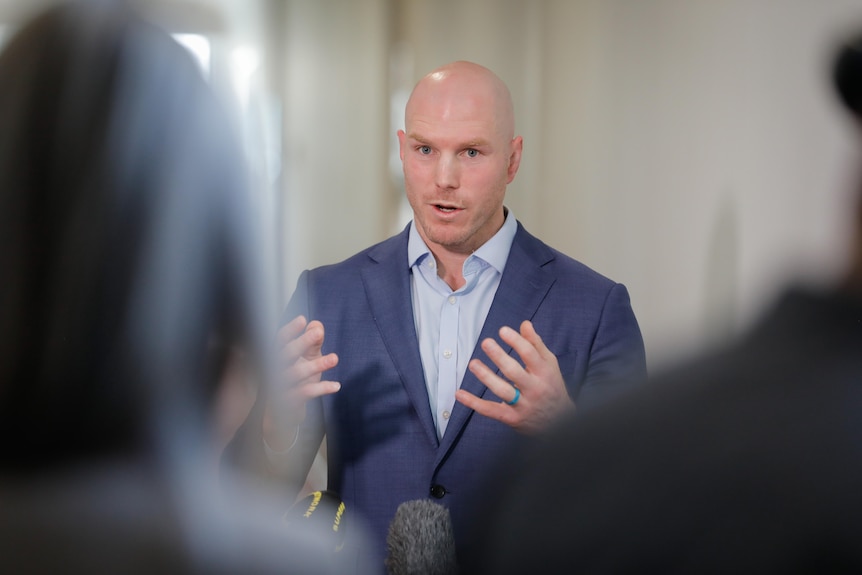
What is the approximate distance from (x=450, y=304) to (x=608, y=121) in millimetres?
788

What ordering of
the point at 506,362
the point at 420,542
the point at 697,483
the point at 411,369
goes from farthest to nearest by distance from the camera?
1. the point at 411,369
2. the point at 506,362
3. the point at 420,542
4. the point at 697,483

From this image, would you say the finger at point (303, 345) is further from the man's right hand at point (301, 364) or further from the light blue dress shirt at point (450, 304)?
the light blue dress shirt at point (450, 304)

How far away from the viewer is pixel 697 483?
371 mm

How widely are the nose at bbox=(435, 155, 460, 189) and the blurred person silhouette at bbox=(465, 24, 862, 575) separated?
0.97 metres

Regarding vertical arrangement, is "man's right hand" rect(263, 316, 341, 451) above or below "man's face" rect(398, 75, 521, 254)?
below

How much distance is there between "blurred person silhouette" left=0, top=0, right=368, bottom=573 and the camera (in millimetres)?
434

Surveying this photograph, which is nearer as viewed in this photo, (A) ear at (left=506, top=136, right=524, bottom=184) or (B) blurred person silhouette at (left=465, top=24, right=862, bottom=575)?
(B) blurred person silhouette at (left=465, top=24, right=862, bottom=575)

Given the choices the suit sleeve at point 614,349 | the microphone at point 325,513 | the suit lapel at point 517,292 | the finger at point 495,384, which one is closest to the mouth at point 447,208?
the suit lapel at point 517,292

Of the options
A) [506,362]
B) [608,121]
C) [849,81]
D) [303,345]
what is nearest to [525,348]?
[506,362]

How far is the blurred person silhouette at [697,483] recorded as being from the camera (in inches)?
14.2

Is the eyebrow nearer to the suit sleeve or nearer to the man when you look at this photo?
the man

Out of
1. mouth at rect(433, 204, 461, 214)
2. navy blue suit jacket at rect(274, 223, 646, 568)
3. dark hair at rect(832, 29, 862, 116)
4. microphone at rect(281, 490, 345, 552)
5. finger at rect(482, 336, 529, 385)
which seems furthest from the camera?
mouth at rect(433, 204, 461, 214)

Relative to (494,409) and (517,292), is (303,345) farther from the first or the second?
(517,292)

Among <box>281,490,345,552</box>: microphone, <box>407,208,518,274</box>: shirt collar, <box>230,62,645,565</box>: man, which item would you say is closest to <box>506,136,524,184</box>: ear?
<box>230,62,645,565</box>: man
